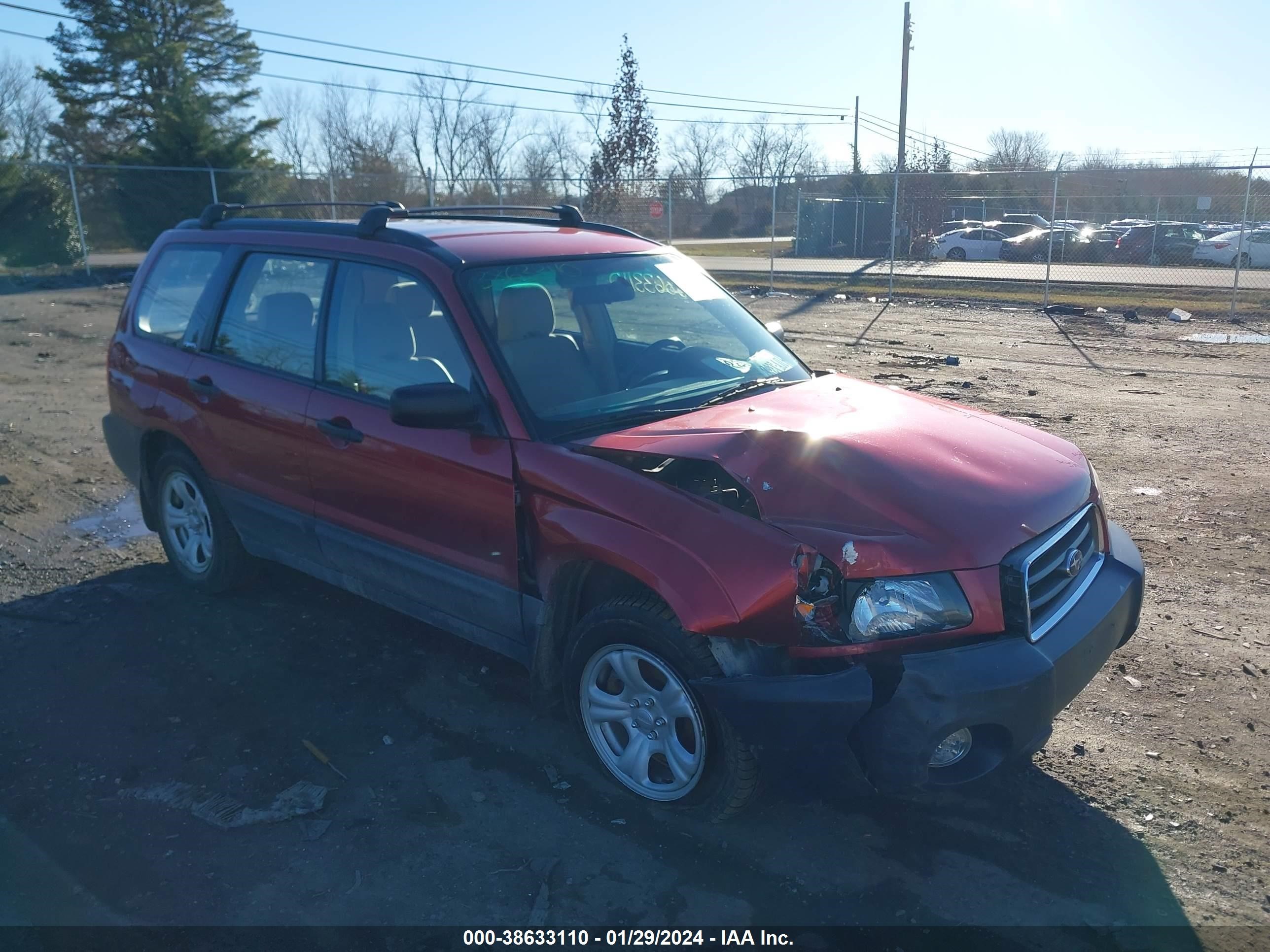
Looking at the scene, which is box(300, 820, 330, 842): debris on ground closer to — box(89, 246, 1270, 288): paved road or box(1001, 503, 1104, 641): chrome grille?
box(1001, 503, 1104, 641): chrome grille

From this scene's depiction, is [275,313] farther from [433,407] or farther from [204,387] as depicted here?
[433,407]

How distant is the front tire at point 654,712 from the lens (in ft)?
10.3

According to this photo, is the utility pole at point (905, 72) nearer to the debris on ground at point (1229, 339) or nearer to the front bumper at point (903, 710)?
the debris on ground at point (1229, 339)

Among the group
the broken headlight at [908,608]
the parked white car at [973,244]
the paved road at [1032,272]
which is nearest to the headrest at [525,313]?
the broken headlight at [908,608]

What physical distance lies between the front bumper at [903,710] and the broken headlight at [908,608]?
0.08 meters

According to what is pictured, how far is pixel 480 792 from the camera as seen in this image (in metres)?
3.57

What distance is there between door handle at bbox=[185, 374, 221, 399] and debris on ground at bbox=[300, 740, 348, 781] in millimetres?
1898

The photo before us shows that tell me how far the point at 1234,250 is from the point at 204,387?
22.4 m

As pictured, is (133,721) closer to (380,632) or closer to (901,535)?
(380,632)

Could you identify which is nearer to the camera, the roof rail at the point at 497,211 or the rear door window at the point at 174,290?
the roof rail at the point at 497,211

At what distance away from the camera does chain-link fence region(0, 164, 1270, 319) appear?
19.8 metres

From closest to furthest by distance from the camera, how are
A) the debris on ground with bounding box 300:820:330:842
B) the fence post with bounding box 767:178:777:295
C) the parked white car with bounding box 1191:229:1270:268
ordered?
the debris on ground with bounding box 300:820:330:842, the fence post with bounding box 767:178:777:295, the parked white car with bounding box 1191:229:1270:268

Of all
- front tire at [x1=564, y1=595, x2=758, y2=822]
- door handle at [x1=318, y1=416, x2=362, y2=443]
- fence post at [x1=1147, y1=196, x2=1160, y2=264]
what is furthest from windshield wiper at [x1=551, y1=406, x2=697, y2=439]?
fence post at [x1=1147, y1=196, x2=1160, y2=264]

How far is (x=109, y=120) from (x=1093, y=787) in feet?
133
